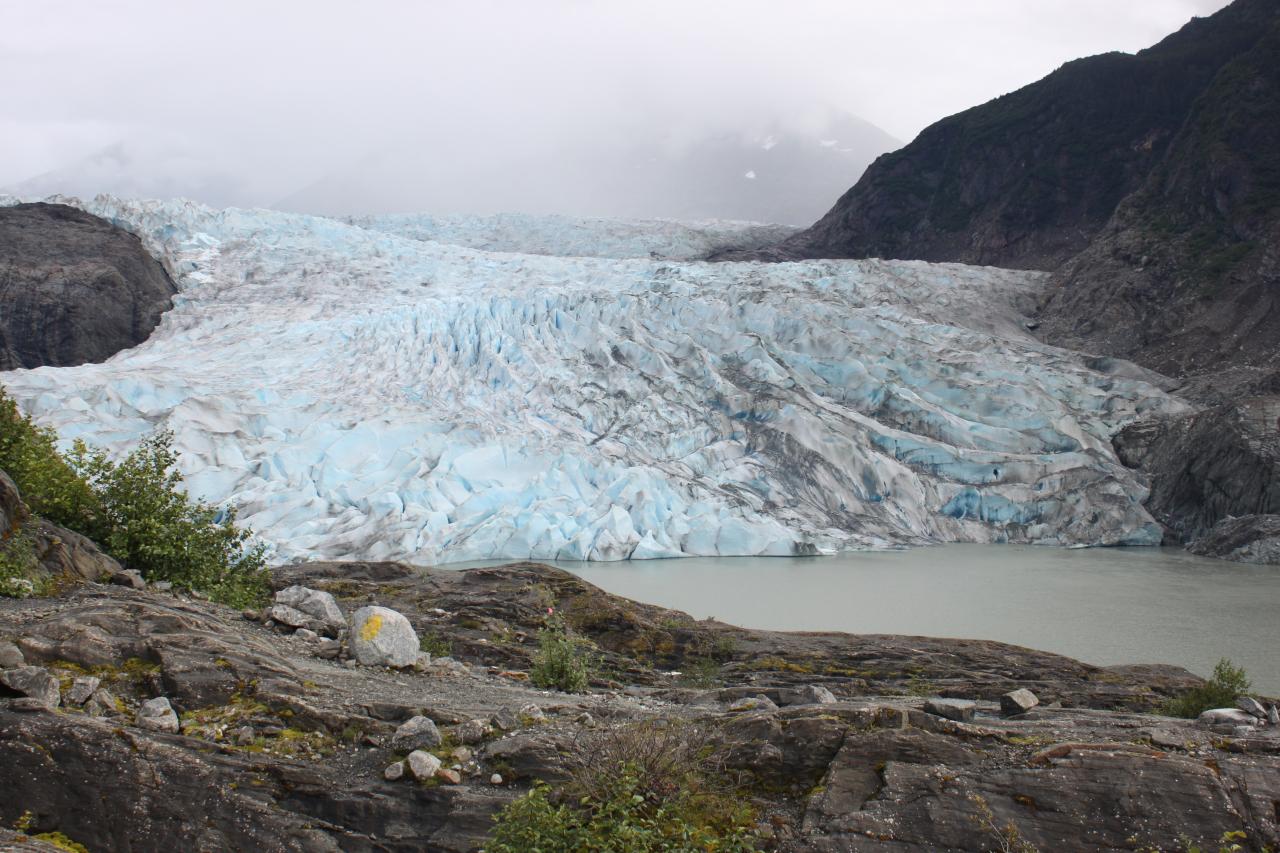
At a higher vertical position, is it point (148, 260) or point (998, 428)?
point (148, 260)

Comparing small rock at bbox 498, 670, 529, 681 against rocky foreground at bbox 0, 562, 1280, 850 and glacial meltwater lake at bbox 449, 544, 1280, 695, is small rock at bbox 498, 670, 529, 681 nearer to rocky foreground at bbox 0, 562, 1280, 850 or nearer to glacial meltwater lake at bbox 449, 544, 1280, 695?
rocky foreground at bbox 0, 562, 1280, 850

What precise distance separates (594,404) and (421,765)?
16.1 meters

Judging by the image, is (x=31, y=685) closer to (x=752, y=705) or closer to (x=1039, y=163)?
(x=752, y=705)

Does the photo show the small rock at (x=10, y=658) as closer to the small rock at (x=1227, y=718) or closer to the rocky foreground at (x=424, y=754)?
the rocky foreground at (x=424, y=754)

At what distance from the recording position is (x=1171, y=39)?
36.8 m

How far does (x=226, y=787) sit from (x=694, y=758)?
1.65 meters

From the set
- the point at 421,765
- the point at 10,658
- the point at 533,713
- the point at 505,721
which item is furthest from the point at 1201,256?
the point at 10,658

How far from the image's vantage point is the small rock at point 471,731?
3637 mm

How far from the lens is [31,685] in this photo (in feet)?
10.8

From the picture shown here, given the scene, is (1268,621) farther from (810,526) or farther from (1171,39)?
(1171,39)

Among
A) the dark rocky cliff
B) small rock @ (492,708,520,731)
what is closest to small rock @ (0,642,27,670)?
small rock @ (492,708,520,731)

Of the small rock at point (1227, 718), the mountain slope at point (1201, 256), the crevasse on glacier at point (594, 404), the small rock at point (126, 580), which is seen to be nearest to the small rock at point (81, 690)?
the small rock at point (126, 580)

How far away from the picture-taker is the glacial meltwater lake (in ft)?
31.5

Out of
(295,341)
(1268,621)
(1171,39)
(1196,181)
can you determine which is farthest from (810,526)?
(1171,39)
